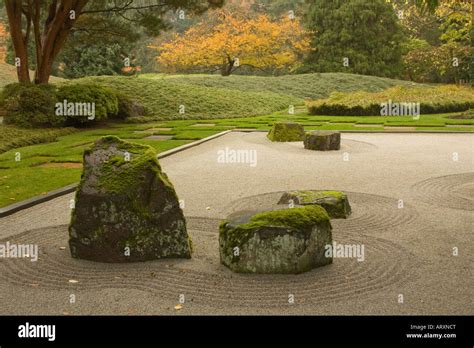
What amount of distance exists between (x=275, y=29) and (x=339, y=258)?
39.1 meters

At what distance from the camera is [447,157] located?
12797 mm

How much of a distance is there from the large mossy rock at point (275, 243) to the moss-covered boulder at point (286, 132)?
1073cm

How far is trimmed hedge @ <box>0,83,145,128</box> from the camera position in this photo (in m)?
18.5

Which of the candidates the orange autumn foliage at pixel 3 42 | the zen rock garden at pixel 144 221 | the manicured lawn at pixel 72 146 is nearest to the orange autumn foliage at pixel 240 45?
the orange autumn foliage at pixel 3 42

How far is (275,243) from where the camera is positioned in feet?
17.5

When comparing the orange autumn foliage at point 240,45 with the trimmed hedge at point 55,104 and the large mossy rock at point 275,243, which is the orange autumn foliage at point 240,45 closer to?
the trimmed hedge at point 55,104

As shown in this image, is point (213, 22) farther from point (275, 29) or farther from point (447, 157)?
point (447, 157)

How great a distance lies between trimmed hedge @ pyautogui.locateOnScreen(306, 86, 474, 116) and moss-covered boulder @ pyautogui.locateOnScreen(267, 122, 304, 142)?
10.9m

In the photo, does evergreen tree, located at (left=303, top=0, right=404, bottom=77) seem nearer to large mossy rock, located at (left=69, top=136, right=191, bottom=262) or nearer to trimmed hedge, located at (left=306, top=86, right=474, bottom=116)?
trimmed hedge, located at (left=306, top=86, right=474, bottom=116)

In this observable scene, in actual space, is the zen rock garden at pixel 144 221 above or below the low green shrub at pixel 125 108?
below

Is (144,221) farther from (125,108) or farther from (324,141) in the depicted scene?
(125,108)

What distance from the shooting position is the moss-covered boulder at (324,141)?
13977 millimetres

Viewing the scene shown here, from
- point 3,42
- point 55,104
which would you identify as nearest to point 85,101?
point 55,104

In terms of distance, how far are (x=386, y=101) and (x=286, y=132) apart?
12.2 m
